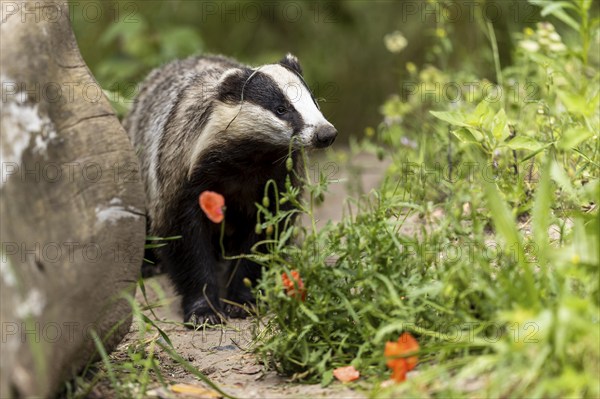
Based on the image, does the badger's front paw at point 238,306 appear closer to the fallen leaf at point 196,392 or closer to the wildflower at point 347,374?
the fallen leaf at point 196,392

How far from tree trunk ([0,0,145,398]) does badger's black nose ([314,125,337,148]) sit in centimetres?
106

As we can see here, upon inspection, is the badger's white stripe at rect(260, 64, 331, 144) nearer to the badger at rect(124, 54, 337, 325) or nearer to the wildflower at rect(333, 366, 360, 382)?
the badger at rect(124, 54, 337, 325)

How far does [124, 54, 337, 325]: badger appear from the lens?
4.59 m

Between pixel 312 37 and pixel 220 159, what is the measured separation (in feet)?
17.4

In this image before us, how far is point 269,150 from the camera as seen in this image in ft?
15.4

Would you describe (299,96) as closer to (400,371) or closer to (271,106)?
(271,106)

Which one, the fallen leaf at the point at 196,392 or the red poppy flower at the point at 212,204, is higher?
the red poppy flower at the point at 212,204

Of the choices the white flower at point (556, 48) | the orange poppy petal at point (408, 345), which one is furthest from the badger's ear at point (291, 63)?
the orange poppy petal at point (408, 345)

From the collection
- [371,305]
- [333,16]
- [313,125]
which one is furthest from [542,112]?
[333,16]

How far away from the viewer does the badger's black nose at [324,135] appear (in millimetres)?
4312

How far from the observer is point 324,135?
432cm

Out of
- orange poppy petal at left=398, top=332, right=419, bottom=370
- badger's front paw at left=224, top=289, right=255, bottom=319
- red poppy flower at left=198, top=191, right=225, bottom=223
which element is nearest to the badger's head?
red poppy flower at left=198, top=191, right=225, bottom=223

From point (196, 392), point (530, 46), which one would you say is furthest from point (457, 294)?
point (530, 46)

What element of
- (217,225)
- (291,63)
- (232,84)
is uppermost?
(291,63)
